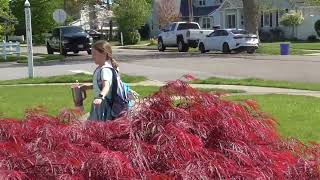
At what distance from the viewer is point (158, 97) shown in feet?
12.5

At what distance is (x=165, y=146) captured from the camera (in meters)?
3.32

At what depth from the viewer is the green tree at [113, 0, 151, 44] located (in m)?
61.2

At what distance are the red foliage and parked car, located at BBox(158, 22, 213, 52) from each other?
36.2 m

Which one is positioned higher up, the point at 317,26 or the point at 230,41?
the point at 317,26

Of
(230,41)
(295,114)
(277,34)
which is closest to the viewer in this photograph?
(295,114)

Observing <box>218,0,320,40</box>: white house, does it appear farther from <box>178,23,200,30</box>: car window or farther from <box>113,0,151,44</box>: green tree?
<box>178,23,200,30</box>: car window

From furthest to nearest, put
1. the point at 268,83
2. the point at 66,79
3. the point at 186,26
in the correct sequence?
the point at 186,26 < the point at 66,79 < the point at 268,83

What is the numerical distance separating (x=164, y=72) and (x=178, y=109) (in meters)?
20.1

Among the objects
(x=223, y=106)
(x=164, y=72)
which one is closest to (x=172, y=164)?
(x=223, y=106)

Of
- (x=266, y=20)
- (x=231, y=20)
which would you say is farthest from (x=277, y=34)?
(x=231, y=20)

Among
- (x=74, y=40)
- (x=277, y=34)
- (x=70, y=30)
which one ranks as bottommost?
(x=74, y=40)

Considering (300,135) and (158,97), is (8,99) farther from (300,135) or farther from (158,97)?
(158,97)

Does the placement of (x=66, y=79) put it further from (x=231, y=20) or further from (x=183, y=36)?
(x=231, y=20)

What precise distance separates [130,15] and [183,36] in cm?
2042
